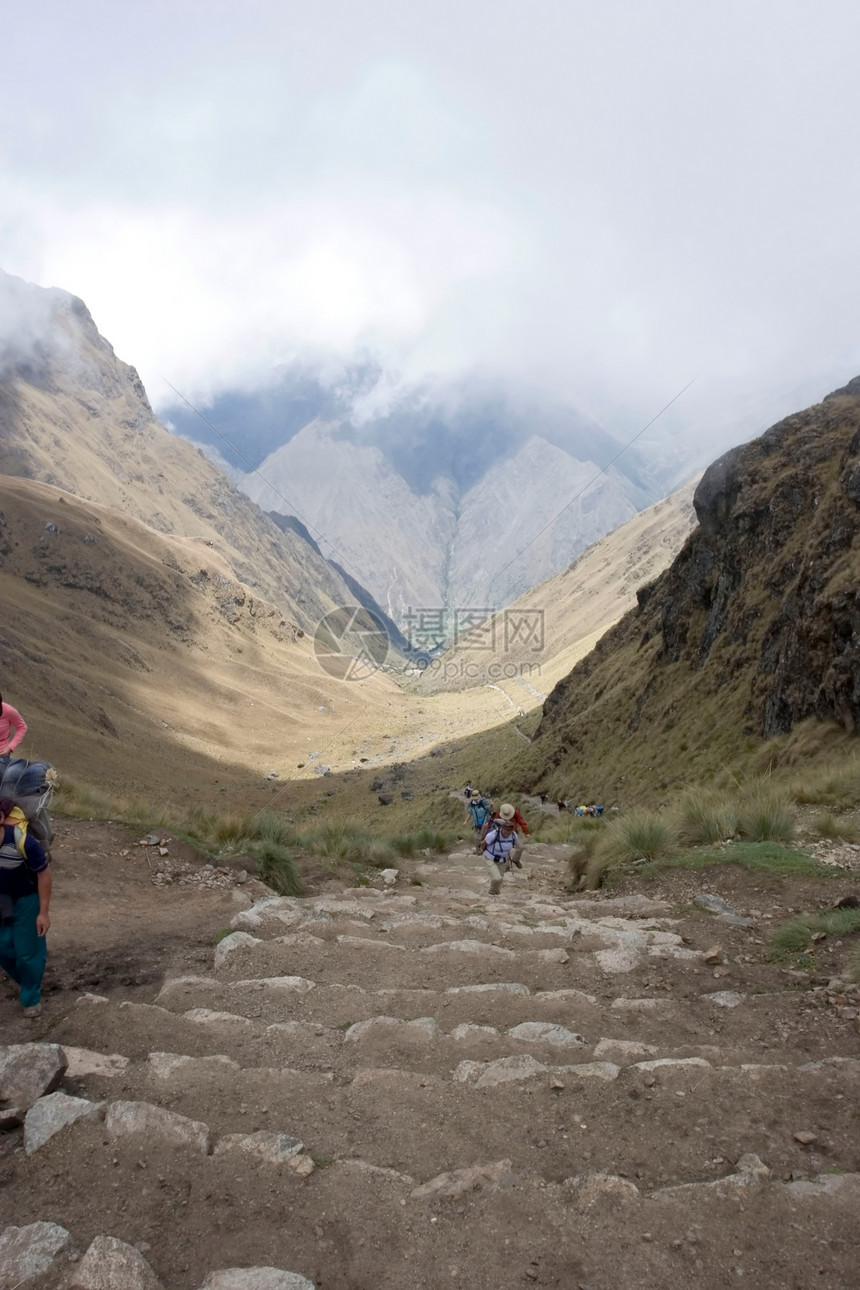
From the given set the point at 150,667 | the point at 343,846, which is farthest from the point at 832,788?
the point at 150,667

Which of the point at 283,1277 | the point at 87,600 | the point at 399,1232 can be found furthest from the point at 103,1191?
the point at 87,600

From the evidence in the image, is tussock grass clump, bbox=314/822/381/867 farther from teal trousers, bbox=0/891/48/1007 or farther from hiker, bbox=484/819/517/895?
teal trousers, bbox=0/891/48/1007

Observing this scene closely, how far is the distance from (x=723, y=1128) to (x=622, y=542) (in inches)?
6708

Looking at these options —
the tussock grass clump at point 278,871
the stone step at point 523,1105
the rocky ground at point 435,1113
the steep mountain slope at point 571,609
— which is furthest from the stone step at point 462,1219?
the steep mountain slope at point 571,609

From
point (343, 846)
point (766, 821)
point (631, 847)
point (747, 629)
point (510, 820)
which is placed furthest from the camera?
point (747, 629)

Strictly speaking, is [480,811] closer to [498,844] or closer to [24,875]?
[498,844]

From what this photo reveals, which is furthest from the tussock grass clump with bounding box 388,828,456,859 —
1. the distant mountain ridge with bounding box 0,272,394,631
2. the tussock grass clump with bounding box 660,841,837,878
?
the distant mountain ridge with bounding box 0,272,394,631

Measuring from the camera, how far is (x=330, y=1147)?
3.62 metres

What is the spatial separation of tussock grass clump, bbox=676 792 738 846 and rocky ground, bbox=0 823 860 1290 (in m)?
3.69

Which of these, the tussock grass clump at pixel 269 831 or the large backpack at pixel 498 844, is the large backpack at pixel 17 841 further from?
the large backpack at pixel 498 844

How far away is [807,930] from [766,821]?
13.2ft

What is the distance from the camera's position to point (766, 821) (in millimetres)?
10367

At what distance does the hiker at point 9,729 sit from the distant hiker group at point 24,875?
0.05m

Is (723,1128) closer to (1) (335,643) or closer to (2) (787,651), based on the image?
(2) (787,651)
